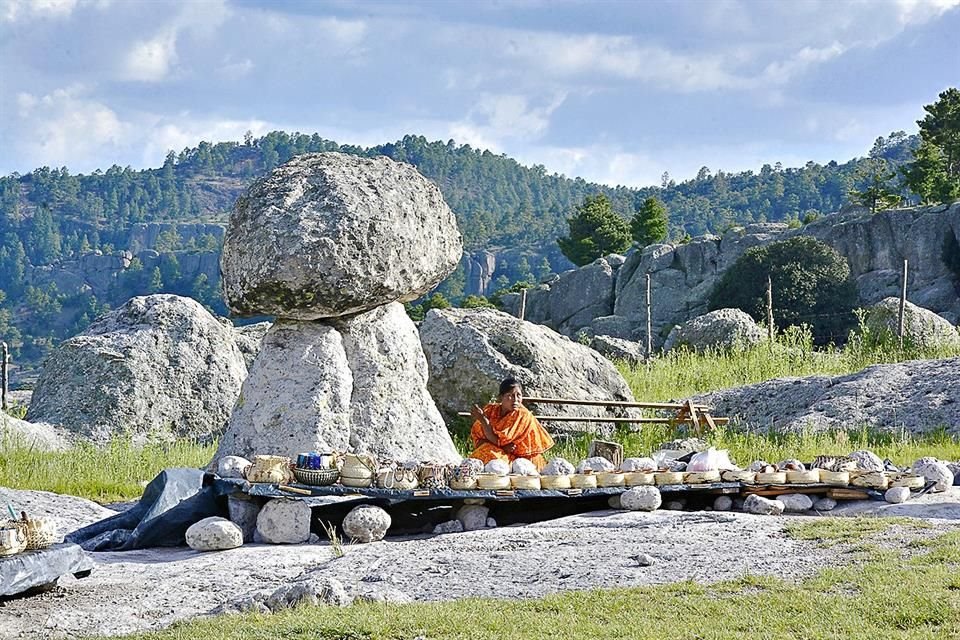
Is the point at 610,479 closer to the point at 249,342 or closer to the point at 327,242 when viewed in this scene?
the point at 327,242

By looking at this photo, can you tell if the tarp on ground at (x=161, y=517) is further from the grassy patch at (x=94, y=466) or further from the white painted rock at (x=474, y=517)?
the grassy patch at (x=94, y=466)

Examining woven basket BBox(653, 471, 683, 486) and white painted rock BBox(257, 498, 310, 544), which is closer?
white painted rock BBox(257, 498, 310, 544)

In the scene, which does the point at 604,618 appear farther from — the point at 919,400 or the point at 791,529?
the point at 919,400

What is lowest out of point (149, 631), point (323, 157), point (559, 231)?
point (149, 631)

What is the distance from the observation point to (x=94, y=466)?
13.7m

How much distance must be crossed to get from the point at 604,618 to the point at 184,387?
11.9 m

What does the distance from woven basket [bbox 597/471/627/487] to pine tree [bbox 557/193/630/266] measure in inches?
2123

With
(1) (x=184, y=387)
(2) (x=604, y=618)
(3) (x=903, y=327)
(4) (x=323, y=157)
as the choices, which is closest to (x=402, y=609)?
(2) (x=604, y=618)

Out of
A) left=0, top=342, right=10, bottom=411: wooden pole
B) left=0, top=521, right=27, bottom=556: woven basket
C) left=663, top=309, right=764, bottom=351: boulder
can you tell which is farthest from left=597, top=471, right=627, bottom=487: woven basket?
left=0, top=342, right=10, bottom=411: wooden pole

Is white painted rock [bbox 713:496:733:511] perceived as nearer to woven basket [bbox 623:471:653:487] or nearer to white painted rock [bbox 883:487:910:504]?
woven basket [bbox 623:471:653:487]

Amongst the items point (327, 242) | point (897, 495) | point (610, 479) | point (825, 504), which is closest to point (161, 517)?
point (327, 242)

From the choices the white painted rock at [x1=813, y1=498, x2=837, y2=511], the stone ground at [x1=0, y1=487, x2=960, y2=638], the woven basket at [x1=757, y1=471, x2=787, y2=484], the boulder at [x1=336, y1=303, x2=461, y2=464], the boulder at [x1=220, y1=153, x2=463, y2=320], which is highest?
the boulder at [x1=220, y1=153, x2=463, y2=320]

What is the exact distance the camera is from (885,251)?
45.4 meters

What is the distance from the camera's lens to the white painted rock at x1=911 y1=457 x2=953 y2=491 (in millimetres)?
10375
